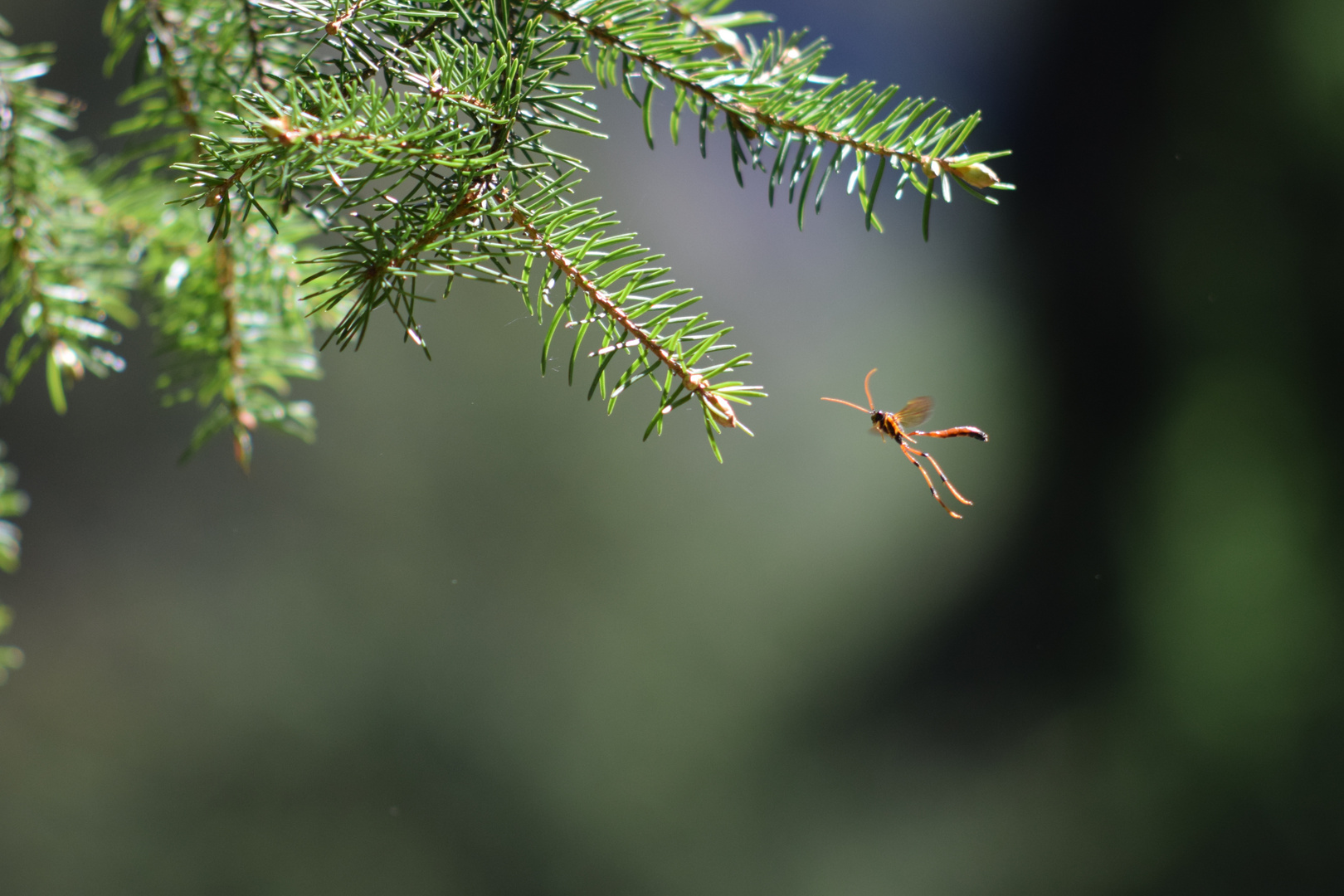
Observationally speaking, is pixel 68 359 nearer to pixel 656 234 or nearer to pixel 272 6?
pixel 272 6

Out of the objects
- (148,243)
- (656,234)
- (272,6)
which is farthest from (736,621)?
(272,6)

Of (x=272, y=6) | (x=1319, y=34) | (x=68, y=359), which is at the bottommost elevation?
(x=68, y=359)

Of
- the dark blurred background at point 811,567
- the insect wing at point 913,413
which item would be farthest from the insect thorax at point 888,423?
the dark blurred background at point 811,567

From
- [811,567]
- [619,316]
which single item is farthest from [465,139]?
[811,567]

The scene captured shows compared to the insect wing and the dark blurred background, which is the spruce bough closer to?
the insect wing

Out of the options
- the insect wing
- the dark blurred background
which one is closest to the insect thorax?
the insect wing

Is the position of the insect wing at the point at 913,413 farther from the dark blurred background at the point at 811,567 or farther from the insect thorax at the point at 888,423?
the dark blurred background at the point at 811,567

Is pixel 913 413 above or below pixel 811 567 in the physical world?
above

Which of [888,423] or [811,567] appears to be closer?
[888,423]

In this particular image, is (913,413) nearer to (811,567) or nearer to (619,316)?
(619,316)
